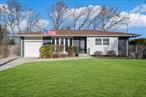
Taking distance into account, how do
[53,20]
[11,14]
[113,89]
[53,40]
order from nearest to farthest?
[113,89]
[53,40]
[11,14]
[53,20]

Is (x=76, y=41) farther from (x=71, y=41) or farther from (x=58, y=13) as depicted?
(x=58, y=13)

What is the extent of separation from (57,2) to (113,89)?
1849 inches

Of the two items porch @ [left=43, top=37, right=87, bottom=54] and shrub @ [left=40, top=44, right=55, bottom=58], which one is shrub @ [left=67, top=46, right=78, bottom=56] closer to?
porch @ [left=43, top=37, right=87, bottom=54]

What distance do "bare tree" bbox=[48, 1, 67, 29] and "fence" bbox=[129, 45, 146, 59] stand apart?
69.2 feet

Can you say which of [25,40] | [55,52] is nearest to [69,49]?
[55,52]

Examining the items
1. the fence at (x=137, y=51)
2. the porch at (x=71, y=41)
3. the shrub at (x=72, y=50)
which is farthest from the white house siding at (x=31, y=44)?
the fence at (x=137, y=51)

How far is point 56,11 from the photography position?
5434 centimetres

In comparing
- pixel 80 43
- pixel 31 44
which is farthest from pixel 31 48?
pixel 80 43

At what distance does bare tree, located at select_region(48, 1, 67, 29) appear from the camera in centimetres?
5388

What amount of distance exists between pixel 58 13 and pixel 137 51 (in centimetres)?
2322

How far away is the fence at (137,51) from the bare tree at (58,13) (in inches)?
831

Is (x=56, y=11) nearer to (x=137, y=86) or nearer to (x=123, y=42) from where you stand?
(x=123, y=42)

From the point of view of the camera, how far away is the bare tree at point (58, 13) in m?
53.9

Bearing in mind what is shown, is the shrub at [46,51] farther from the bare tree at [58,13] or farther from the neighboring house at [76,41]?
the bare tree at [58,13]
